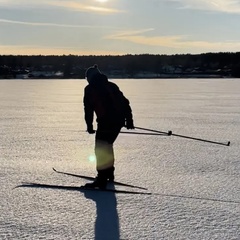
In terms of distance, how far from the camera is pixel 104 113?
17.4 ft

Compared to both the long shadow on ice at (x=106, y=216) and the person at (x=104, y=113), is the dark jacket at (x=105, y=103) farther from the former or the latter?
the long shadow on ice at (x=106, y=216)

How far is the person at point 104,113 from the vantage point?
17.1 feet

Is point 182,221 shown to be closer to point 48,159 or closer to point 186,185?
point 186,185

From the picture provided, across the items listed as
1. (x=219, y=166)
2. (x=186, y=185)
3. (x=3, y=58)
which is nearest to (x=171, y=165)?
(x=219, y=166)

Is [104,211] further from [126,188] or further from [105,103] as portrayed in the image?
[105,103]

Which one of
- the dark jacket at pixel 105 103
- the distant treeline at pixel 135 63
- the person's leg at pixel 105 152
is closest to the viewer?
→ the dark jacket at pixel 105 103

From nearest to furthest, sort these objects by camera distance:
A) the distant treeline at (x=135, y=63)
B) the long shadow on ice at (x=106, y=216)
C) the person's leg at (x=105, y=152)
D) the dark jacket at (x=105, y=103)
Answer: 1. the long shadow on ice at (x=106, y=216)
2. the dark jacket at (x=105, y=103)
3. the person's leg at (x=105, y=152)
4. the distant treeline at (x=135, y=63)

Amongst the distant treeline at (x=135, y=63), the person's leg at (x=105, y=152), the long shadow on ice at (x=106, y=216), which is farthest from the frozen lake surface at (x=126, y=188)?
the distant treeline at (x=135, y=63)

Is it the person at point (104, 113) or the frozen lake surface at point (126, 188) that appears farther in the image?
the person at point (104, 113)

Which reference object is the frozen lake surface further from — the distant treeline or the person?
the distant treeline

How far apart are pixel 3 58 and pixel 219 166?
361 ft

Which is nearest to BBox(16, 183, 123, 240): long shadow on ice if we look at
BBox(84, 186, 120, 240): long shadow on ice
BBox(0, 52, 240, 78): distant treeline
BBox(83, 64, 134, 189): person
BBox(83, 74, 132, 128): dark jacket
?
BBox(84, 186, 120, 240): long shadow on ice

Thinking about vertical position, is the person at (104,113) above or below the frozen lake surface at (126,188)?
above

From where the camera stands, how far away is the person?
5227 mm
